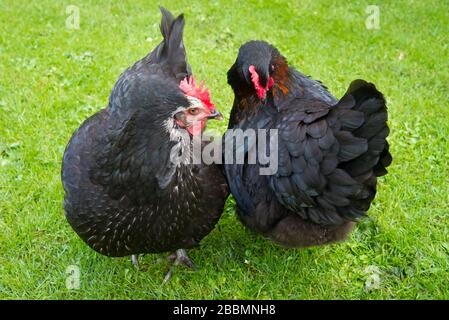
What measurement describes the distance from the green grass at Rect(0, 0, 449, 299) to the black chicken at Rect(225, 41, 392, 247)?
18.1 inches

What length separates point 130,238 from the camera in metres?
2.71

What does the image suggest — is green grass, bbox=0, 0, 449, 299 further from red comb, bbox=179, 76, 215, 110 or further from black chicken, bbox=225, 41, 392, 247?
red comb, bbox=179, 76, 215, 110

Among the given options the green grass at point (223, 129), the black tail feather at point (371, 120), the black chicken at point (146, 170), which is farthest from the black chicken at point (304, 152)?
the green grass at point (223, 129)

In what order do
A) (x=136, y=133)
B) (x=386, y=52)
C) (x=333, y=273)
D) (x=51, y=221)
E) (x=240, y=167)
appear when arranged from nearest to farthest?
(x=136, y=133) → (x=240, y=167) → (x=333, y=273) → (x=51, y=221) → (x=386, y=52)

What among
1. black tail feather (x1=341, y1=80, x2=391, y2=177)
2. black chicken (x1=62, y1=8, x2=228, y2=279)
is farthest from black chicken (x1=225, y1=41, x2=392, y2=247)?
black chicken (x1=62, y1=8, x2=228, y2=279)

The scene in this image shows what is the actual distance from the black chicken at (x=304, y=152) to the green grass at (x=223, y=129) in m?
0.46

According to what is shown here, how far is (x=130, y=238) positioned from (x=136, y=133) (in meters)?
0.74

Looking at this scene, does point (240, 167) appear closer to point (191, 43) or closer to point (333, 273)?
point (333, 273)

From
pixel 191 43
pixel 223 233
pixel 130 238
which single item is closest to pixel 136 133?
pixel 130 238

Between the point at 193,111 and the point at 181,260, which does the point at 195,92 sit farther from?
the point at 181,260

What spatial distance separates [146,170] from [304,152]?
0.87m

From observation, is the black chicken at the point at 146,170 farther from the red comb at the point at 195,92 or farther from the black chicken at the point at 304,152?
the black chicken at the point at 304,152

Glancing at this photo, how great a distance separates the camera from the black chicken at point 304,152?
2336mm

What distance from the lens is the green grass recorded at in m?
3.16
